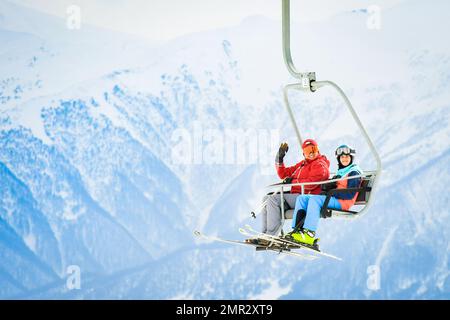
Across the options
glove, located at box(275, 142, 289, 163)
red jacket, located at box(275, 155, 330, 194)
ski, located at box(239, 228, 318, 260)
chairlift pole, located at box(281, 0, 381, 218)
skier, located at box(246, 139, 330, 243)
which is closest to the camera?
chairlift pole, located at box(281, 0, 381, 218)

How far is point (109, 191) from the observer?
718 inches

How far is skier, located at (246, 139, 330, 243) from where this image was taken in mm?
4758

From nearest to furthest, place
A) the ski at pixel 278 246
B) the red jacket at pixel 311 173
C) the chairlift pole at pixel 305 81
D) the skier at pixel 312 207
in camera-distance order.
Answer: the chairlift pole at pixel 305 81 < the ski at pixel 278 246 < the skier at pixel 312 207 < the red jacket at pixel 311 173

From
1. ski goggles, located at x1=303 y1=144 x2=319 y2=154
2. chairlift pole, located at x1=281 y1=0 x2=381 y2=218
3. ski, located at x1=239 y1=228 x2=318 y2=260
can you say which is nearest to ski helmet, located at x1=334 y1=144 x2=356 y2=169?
ski goggles, located at x1=303 y1=144 x2=319 y2=154

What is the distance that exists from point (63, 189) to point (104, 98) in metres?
2.19

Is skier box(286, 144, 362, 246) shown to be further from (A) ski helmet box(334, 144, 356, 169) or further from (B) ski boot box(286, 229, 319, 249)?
(A) ski helmet box(334, 144, 356, 169)

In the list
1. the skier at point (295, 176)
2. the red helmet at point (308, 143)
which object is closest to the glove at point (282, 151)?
the skier at point (295, 176)

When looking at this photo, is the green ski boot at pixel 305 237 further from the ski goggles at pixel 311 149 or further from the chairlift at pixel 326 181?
the ski goggles at pixel 311 149

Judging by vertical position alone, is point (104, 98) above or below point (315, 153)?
above

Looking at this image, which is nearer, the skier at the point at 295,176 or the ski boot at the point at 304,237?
the ski boot at the point at 304,237

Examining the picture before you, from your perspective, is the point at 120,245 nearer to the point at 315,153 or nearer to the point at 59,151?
the point at 59,151

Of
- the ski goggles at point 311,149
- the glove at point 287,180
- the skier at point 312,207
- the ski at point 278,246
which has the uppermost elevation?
the ski goggles at point 311,149

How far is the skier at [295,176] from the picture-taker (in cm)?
476
